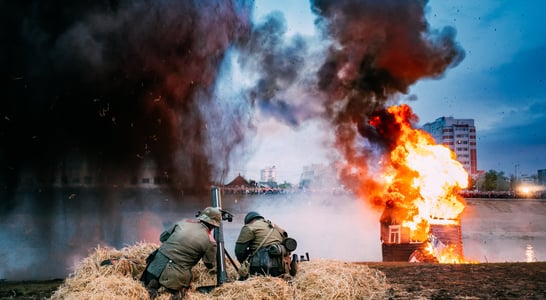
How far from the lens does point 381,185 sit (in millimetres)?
34656

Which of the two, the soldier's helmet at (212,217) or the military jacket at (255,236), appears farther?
the military jacket at (255,236)

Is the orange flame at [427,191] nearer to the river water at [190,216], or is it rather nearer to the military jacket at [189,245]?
the river water at [190,216]

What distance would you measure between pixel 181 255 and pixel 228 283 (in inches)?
45.6

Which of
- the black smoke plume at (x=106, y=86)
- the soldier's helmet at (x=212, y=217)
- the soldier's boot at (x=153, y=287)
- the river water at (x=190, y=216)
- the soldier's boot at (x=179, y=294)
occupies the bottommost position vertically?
the river water at (x=190, y=216)

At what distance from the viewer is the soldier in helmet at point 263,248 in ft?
29.6

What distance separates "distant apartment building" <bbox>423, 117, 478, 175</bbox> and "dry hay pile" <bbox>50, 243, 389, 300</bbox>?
433 ft

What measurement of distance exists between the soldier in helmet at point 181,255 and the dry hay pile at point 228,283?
204 millimetres

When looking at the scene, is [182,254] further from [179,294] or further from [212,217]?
[212,217]

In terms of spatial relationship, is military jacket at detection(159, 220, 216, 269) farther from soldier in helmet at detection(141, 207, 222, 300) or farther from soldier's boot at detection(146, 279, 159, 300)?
soldier's boot at detection(146, 279, 159, 300)

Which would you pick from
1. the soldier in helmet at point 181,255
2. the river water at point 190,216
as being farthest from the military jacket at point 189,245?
the river water at point 190,216

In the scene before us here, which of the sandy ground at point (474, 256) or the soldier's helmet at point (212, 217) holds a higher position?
Result: the soldier's helmet at point (212, 217)

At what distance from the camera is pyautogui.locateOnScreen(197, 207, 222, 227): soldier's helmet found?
346 inches

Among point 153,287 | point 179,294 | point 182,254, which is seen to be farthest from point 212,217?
point 153,287

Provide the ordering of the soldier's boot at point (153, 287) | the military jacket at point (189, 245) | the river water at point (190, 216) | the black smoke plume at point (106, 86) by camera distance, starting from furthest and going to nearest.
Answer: the river water at point (190, 216) → the black smoke plume at point (106, 86) → the military jacket at point (189, 245) → the soldier's boot at point (153, 287)
